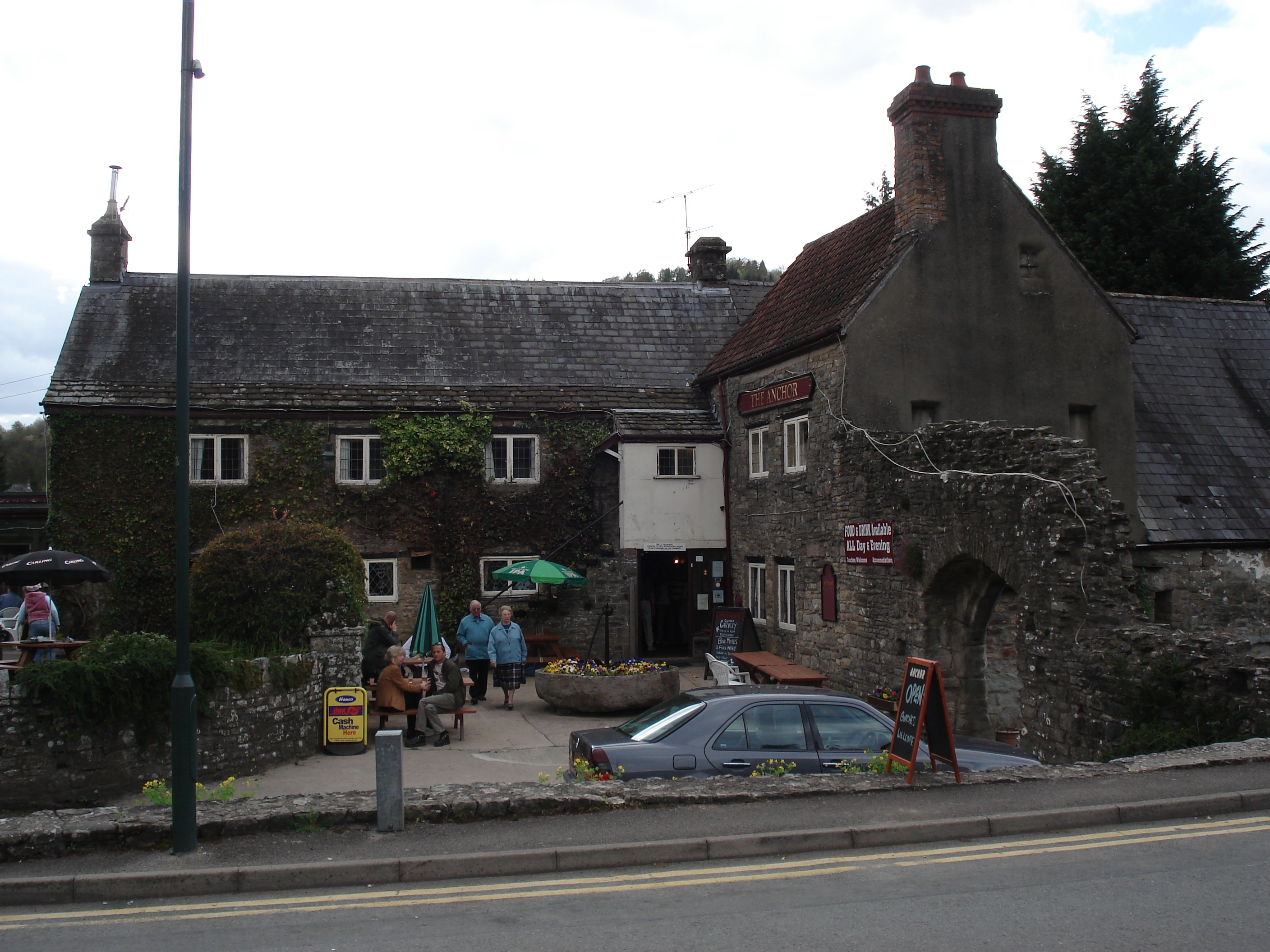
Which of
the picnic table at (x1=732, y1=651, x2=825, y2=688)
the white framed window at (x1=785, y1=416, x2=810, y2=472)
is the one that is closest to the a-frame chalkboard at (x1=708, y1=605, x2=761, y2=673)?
the picnic table at (x1=732, y1=651, x2=825, y2=688)

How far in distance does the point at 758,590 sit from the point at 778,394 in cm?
427

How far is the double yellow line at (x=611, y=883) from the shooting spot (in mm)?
6562

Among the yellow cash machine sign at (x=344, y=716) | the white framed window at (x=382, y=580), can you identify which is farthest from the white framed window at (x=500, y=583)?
the yellow cash machine sign at (x=344, y=716)

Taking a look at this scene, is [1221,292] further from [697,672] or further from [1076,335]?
[697,672]

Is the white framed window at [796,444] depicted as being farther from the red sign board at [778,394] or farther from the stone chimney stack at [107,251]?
the stone chimney stack at [107,251]

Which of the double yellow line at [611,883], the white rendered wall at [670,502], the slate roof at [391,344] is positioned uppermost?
the slate roof at [391,344]

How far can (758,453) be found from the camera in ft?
68.1

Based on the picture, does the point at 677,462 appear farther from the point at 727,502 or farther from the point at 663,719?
the point at 663,719

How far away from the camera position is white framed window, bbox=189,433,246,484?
70.0 ft

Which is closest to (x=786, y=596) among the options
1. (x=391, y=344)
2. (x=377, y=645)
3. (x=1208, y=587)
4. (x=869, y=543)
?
(x=869, y=543)

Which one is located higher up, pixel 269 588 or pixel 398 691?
pixel 269 588

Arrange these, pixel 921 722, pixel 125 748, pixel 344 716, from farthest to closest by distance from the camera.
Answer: pixel 344 716, pixel 125 748, pixel 921 722

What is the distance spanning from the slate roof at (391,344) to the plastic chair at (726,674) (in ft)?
24.1

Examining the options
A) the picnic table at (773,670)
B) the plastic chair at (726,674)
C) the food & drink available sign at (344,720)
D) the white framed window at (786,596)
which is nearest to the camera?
the food & drink available sign at (344,720)
